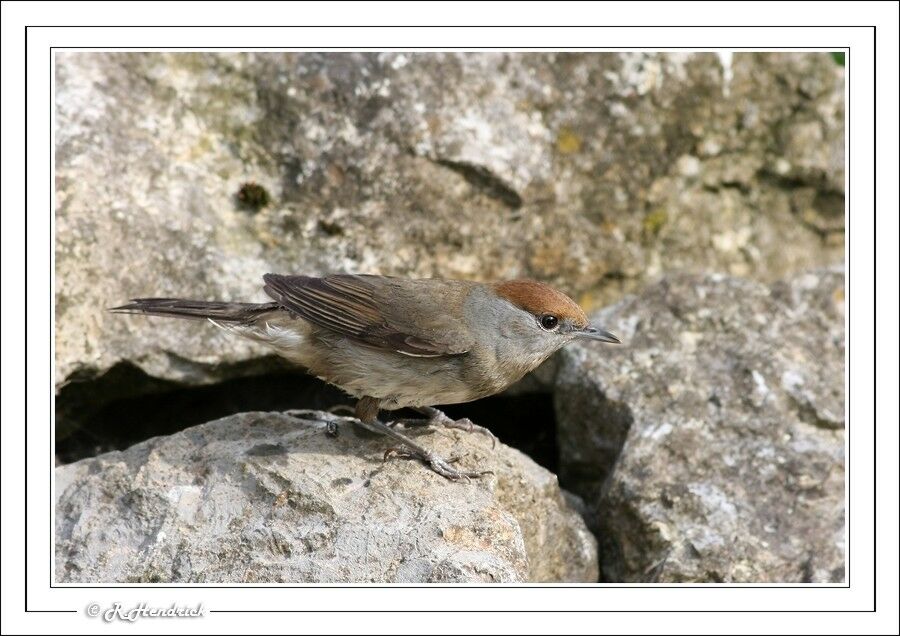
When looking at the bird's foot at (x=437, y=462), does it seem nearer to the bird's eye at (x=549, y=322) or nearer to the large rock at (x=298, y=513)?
the large rock at (x=298, y=513)

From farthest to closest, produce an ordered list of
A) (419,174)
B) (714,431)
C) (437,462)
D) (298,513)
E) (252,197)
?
(419,174) → (252,197) → (714,431) → (437,462) → (298,513)

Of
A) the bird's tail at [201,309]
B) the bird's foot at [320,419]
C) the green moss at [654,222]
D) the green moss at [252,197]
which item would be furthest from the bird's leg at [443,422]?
the green moss at [654,222]

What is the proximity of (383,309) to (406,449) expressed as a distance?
83 centimetres

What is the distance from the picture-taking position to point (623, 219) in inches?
311

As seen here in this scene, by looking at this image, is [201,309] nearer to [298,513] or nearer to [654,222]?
[298,513]

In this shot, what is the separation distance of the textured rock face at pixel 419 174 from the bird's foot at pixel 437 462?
4.86 feet

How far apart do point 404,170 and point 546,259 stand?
1.29 metres

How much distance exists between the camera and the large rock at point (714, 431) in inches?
236

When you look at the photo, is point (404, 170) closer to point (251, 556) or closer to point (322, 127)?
point (322, 127)

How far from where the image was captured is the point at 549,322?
229 inches

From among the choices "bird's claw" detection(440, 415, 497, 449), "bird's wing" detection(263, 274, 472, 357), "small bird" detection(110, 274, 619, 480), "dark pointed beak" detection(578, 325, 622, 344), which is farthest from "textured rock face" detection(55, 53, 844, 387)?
"dark pointed beak" detection(578, 325, 622, 344)

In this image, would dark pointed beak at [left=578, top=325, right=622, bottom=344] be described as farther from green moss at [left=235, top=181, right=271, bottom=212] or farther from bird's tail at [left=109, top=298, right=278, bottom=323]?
green moss at [left=235, top=181, right=271, bottom=212]

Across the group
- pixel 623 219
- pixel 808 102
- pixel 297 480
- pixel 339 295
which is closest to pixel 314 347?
pixel 339 295

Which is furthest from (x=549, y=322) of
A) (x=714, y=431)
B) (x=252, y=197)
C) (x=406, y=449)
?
(x=252, y=197)
